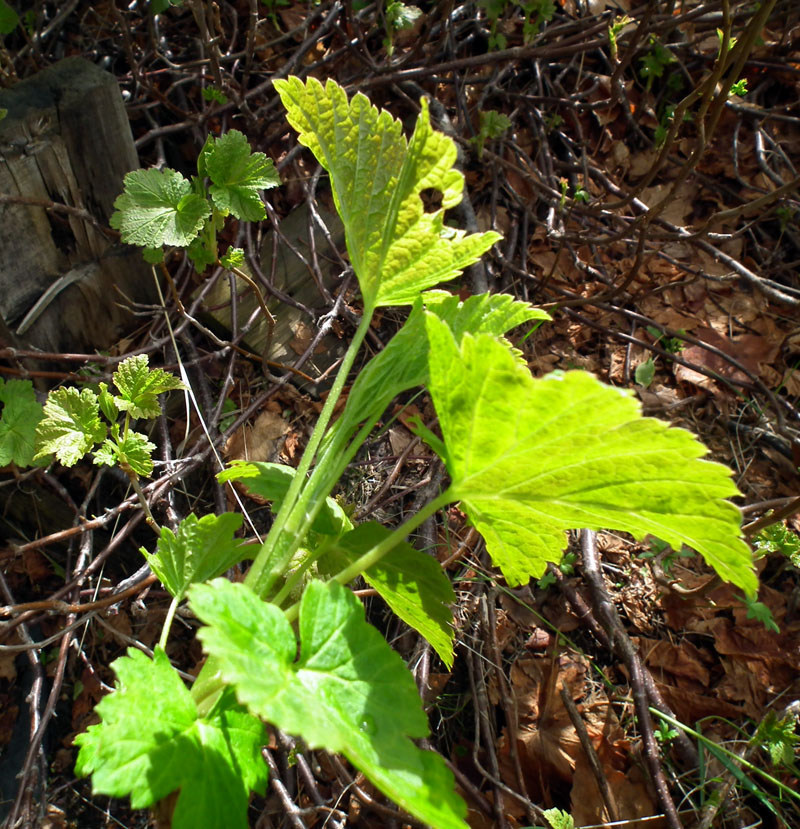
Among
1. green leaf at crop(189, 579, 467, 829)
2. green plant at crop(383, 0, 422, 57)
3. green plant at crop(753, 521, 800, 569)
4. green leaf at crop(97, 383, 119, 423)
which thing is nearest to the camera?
green leaf at crop(189, 579, 467, 829)

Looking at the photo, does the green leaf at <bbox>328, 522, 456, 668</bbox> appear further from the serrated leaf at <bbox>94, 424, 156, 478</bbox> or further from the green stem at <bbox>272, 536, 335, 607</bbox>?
the serrated leaf at <bbox>94, 424, 156, 478</bbox>

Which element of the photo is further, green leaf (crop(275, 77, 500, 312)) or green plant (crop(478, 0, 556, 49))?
green plant (crop(478, 0, 556, 49))

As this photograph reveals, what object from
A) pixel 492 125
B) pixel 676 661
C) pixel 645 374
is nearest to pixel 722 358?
pixel 645 374

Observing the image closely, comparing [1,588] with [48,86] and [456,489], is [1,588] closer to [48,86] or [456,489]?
[48,86]

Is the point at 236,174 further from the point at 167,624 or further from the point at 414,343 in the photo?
the point at 167,624

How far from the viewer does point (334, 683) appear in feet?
2.54

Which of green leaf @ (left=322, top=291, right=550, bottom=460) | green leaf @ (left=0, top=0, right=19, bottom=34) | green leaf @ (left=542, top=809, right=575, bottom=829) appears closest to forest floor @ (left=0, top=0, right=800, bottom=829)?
green leaf @ (left=542, top=809, right=575, bottom=829)

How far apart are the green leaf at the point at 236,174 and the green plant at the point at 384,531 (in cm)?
59

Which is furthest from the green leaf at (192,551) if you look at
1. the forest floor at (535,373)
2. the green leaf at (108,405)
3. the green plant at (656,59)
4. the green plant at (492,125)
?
the green plant at (656,59)

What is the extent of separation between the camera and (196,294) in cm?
224

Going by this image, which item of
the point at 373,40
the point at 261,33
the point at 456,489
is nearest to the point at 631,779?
the point at 456,489

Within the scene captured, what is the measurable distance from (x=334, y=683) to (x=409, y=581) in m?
0.34

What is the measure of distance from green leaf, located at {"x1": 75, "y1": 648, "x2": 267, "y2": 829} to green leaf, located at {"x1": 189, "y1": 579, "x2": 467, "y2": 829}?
12cm

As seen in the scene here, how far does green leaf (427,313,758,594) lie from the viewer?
2.63 ft
